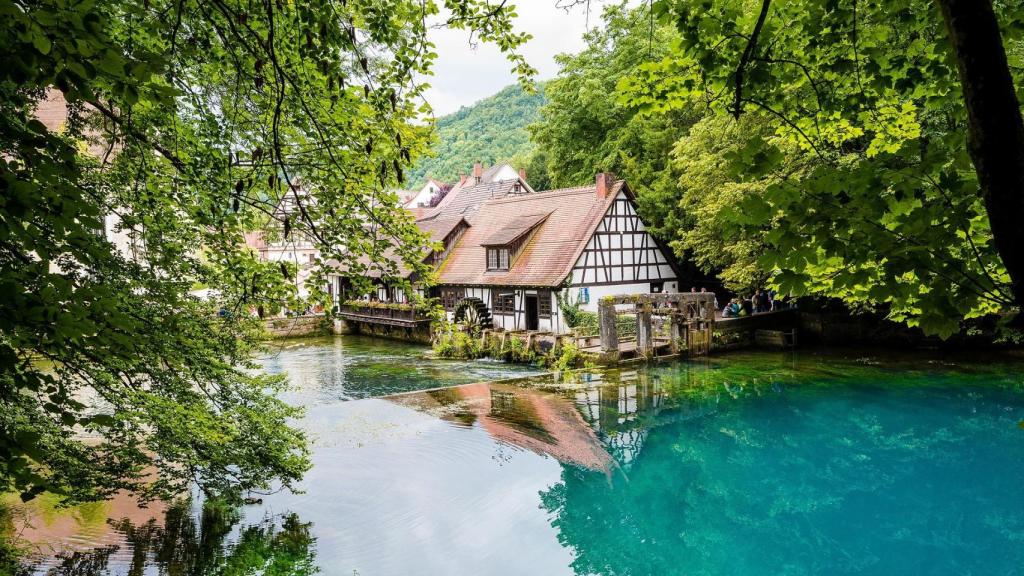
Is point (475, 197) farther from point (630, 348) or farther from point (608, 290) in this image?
point (630, 348)

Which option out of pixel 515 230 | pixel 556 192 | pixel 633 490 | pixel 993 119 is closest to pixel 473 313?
pixel 515 230

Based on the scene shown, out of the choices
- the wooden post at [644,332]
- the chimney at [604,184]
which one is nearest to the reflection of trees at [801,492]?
the wooden post at [644,332]

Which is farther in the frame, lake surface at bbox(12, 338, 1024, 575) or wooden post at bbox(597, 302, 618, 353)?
wooden post at bbox(597, 302, 618, 353)

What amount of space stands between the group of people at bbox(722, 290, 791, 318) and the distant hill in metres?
48.1

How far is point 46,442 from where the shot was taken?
20.4 ft

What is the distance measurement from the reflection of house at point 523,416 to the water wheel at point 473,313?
22.1 ft

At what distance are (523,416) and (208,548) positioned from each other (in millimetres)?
8131

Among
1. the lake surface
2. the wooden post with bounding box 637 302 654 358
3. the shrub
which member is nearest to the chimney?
the wooden post with bounding box 637 302 654 358

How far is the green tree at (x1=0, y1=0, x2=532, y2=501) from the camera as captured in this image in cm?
250

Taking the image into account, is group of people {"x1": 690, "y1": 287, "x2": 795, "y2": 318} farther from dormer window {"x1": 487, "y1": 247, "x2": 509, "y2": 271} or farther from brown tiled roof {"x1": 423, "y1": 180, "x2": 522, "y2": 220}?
brown tiled roof {"x1": 423, "y1": 180, "x2": 522, "y2": 220}

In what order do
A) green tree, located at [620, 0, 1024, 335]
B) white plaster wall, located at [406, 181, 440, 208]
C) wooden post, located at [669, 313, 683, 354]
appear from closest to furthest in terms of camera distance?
green tree, located at [620, 0, 1024, 335], wooden post, located at [669, 313, 683, 354], white plaster wall, located at [406, 181, 440, 208]

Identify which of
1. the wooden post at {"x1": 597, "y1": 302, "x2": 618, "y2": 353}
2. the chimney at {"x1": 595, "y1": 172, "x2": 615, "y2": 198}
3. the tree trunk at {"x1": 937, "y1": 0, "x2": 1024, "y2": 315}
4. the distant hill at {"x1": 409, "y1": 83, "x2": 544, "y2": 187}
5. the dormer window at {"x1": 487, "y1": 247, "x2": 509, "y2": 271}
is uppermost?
the distant hill at {"x1": 409, "y1": 83, "x2": 544, "y2": 187}

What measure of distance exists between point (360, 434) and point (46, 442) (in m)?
7.87

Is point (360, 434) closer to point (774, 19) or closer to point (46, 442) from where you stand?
point (46, 442)
